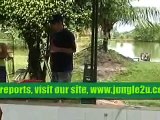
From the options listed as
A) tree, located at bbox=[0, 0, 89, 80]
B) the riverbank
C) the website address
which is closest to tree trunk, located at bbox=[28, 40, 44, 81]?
tree, located at bbox=[0, 0, 89, 80]

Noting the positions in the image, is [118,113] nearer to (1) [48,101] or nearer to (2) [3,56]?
(1) [48,101]

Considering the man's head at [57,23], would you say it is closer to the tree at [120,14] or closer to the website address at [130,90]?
the tree at [120,14]

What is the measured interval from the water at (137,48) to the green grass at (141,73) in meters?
0.13

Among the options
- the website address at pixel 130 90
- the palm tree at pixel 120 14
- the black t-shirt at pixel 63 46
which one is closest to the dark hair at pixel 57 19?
the black t-shirt at pixel 63 46

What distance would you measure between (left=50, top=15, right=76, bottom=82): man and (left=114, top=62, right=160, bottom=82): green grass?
2.25 ft

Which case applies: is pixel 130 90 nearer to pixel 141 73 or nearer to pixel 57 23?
pixel 141 73

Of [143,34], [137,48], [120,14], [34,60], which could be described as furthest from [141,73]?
[34,60]

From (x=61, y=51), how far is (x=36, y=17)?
2.81 feet

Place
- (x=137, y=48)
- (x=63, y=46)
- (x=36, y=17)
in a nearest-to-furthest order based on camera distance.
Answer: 1. (x=63, y=46)
2. (x=36, y=17)
3. (x=137, y=48)

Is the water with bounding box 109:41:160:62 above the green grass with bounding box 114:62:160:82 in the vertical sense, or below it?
Result: above

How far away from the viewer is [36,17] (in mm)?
5719

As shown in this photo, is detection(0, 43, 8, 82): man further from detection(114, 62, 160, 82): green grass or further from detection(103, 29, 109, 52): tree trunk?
detection(114, 62, 160, 82): green grass

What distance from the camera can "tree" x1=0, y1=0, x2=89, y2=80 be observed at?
561 cm

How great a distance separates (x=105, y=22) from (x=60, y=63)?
108 centimetres
